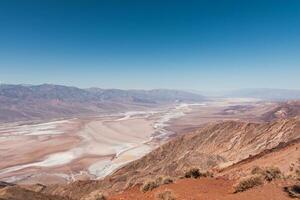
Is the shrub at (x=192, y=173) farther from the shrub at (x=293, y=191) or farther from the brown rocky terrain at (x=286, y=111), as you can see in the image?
the brown rocky terrain at (x=286, y=111)

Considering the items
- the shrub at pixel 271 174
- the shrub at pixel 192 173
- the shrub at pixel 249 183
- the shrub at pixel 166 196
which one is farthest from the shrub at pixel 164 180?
the shrub at pixel 271 174

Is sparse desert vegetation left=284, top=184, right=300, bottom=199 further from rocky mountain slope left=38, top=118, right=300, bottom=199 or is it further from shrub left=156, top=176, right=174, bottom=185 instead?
rocky mountain slope left=38, top=118, right=300, bottom=199

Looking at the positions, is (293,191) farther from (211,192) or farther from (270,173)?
(211,192)

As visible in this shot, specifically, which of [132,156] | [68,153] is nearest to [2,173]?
[68,153]

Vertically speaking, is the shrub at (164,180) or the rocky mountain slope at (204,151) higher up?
the shrub at (164,180)

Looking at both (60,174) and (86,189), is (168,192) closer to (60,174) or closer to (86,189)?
(86,189)


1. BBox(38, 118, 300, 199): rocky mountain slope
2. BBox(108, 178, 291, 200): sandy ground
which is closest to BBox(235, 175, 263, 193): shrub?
BBox(108, 178, 291, 200): sandy ground
